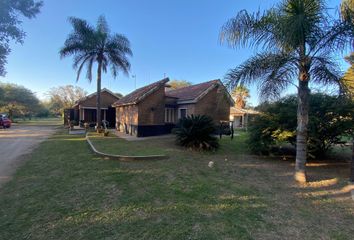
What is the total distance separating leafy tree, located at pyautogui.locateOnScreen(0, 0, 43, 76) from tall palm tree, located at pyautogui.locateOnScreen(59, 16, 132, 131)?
31.4 feet

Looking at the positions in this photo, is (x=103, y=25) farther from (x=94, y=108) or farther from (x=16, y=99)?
(x=16, y=99)

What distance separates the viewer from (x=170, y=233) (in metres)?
3.70

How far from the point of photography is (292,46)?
6414 mm

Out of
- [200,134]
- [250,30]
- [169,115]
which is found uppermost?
[250,30]

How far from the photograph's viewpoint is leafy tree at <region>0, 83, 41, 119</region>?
138 feet

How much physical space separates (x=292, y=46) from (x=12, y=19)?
34.4 ft

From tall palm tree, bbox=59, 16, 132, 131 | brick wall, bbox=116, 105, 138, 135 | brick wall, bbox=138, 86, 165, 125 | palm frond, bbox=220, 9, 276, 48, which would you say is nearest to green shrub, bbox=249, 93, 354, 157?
palm frond, bbox=220, 9, 276, 48

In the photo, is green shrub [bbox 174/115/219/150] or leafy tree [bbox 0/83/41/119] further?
leafy tree [bbox 0/83/41/119]

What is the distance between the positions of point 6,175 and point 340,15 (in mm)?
11471

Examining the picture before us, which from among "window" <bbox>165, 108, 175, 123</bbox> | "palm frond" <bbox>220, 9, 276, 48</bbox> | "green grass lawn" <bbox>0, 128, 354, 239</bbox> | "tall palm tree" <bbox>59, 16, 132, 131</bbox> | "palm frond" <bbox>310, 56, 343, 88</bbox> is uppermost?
"tall palm tree" <bbox>59, 16, 132, 131</bbox>

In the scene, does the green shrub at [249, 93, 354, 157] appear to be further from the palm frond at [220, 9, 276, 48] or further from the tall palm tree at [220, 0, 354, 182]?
the palm frond at [220, 9, 276, 48]

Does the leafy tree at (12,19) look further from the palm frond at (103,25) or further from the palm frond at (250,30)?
the palm frond at (103,25)

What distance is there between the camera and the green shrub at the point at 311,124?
8570mm

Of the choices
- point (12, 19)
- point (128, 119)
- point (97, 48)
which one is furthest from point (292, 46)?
point (97, 48)
